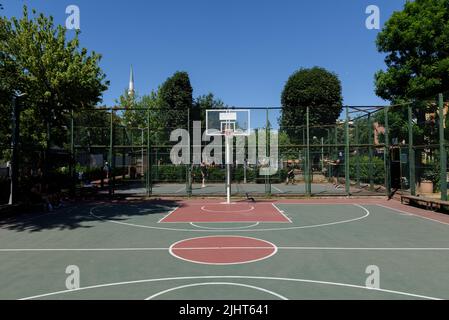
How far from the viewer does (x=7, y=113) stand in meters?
19.6

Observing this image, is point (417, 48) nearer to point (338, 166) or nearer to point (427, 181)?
point (427, 181)

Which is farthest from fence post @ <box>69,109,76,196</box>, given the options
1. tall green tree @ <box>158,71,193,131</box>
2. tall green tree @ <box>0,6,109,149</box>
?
tall green tree @ <box>158,71,193,131</box>

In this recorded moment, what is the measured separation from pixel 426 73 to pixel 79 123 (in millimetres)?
22178

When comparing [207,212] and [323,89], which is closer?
[207,212]

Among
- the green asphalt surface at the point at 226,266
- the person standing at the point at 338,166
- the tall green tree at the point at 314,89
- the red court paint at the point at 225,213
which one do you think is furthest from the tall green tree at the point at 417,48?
the tall green tree at the point at 314,89

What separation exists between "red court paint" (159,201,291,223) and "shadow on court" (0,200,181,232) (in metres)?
1.22

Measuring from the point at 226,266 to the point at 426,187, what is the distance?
55.2ft

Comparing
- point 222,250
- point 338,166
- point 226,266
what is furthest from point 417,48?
point 226,266

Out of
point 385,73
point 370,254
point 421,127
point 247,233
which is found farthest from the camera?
point 385,73

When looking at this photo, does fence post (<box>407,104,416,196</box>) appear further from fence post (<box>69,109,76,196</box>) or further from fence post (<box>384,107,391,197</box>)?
fence post (<box>69,109,76,196</box>)

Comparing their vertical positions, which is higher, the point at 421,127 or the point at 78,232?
the point at 421,127

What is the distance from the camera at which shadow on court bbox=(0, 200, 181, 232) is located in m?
12.9
